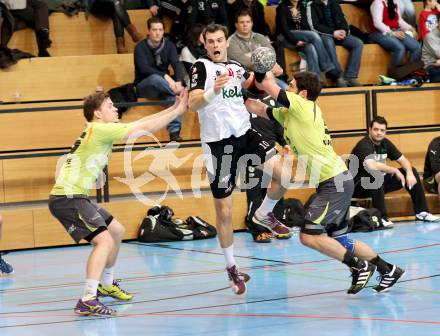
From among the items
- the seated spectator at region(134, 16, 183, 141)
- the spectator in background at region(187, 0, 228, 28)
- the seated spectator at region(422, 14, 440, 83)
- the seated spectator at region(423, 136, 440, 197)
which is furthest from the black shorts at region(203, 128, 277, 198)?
the seated spectator at region(422, 14, 440, 83)

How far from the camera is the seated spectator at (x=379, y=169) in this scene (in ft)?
40.5

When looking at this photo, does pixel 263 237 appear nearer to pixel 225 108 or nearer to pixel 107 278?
pixel 225 108

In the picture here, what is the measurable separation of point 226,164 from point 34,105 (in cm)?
537

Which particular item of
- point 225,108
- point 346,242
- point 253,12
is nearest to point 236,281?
point 346,242

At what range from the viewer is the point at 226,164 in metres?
8.09

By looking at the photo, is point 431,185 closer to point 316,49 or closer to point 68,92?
point 316,49

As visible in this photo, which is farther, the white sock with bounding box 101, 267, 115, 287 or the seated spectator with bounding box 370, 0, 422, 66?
the seated spectator with bounding box 370, 0, 422, 66

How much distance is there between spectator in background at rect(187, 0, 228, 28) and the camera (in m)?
14.0

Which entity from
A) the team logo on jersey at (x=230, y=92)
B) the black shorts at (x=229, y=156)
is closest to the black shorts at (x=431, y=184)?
the black shorts at (x=229, y=156)

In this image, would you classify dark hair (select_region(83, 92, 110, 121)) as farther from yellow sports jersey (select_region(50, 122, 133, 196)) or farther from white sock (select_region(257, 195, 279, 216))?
white sock (select_region(257, 195, 279, 216))

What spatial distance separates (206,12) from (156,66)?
53.9 inches

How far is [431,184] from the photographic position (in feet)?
42.7

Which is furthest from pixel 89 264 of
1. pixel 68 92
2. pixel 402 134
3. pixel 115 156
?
pixel 402 134

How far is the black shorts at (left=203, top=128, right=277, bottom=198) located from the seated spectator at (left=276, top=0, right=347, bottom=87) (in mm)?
6192
